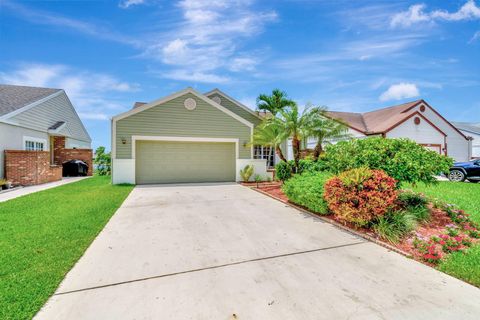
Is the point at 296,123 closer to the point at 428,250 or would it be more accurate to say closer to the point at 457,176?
the point at 428,250

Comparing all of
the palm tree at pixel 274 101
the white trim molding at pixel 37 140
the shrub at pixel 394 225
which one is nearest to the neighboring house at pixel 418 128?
the palm tree at pixel 274 101

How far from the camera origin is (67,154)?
15.5 metres

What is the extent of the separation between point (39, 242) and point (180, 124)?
27.5 ft

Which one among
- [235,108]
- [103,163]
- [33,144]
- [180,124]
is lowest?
[103,163]

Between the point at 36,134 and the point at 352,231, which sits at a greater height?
the point at 36,134

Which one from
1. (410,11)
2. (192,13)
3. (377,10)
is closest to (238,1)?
(192,13)

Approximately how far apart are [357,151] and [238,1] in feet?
20.5

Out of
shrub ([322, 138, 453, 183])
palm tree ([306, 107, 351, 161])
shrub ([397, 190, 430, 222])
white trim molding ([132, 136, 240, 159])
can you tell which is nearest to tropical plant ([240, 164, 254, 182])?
white trim molding ([132, 136, 240, 159])

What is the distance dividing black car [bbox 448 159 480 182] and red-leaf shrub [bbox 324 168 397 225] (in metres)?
10.9

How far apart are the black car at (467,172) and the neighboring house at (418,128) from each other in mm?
5347

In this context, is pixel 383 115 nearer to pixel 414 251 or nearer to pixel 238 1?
pixel 238 1

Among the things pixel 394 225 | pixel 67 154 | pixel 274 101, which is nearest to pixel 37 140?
pixel 67 154

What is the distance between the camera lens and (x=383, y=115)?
66.7 feet

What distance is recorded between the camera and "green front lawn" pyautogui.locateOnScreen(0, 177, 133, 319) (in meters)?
2.36
